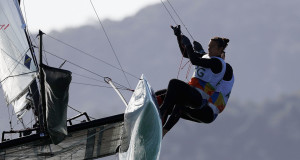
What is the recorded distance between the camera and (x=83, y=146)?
16.0 meters

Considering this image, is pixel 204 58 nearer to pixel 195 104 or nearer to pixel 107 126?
pixel 195 104

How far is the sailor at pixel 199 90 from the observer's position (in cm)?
1207

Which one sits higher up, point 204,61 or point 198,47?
point 198,47

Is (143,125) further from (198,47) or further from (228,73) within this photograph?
(198,47)

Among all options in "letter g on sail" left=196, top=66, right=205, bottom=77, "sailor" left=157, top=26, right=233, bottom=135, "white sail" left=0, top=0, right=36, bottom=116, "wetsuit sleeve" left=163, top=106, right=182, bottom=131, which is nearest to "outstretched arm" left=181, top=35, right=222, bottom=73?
"sailor" left=157, top=26, right=233, bottom=135

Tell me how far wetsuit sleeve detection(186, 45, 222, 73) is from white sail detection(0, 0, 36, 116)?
19.8ft

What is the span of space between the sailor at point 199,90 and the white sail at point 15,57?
18.5 feet

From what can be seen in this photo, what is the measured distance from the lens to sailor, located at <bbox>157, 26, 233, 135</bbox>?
12.1 m

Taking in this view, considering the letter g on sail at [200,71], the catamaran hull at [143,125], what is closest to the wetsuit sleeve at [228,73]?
the letter g on sail at [200,71]

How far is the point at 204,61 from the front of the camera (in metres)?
12.1

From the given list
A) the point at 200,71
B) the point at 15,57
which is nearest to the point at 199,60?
the point at 200,71

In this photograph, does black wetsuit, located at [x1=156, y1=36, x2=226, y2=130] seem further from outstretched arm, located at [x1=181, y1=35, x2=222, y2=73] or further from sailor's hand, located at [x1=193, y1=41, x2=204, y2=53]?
sailor's hand, located at [x1=193, y1=41, x2=204, y2=53]

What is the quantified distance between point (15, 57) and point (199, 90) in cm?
662

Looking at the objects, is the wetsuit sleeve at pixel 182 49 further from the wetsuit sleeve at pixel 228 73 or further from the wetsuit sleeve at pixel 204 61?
the wetsuit sleeve at pixel 228 73
